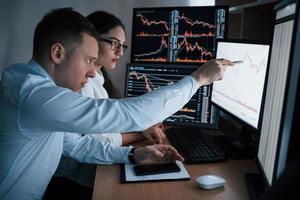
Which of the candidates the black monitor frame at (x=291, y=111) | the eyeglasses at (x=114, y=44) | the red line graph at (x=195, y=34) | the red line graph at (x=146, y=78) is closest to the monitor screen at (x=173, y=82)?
the red line graph at (x=146, y=78)

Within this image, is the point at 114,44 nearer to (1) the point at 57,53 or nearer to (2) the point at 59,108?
(1) the point at 57,53

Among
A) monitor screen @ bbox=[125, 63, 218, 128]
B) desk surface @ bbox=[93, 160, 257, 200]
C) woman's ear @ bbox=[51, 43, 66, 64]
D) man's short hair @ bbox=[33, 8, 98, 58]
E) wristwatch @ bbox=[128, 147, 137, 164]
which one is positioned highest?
man's short hair @ bbox=[33, 8, 98, 58]

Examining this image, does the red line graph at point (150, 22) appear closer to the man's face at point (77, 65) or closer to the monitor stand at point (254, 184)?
the man's face at point (77, 65)

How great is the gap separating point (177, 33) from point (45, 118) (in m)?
1.03

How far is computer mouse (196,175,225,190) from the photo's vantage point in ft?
3.31

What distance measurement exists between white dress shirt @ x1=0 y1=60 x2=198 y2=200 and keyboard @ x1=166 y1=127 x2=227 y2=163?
0.71 feet

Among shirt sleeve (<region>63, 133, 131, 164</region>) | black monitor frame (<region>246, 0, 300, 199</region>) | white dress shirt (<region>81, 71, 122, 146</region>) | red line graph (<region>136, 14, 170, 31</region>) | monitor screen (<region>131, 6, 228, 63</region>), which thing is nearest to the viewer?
black monitor frame (<region>246, 0, 300, 199</region>)

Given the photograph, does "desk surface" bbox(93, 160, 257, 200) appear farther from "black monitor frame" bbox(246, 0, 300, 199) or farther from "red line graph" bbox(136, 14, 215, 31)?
"red line graph" bbox(136, 14, 215, 31)

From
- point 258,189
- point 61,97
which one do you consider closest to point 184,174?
point 258,189

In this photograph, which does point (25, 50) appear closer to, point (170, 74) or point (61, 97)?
point (170, 74)

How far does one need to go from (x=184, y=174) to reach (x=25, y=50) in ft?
5.63

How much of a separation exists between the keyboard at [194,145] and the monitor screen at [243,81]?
0.48 ft

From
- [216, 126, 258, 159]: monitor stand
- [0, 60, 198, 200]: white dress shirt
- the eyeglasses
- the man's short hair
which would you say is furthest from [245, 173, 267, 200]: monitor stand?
the eyeglasses

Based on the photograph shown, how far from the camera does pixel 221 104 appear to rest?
4.92 ft
